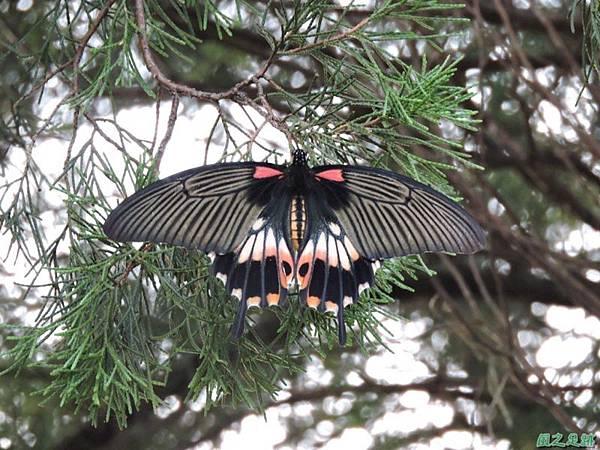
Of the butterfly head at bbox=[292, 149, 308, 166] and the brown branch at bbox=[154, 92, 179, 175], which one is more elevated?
the brown branch at bbox=[154, 92, 179, 175]

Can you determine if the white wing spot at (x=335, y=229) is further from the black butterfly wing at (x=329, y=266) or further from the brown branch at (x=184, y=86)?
the brown branch at (x=184, y=86)

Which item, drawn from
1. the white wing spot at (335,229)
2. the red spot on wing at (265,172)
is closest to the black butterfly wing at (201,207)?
the red spot on wing at (265,172)

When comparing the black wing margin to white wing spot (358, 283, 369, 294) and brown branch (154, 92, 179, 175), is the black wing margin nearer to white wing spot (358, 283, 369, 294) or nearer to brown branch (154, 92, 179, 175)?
white wing spot (358, 283, 369, 294)

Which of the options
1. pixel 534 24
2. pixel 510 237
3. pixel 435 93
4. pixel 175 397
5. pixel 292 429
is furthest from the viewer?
pixel 292 429

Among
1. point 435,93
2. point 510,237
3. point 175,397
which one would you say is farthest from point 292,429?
point 435,93

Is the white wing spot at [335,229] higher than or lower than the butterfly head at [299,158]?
lower

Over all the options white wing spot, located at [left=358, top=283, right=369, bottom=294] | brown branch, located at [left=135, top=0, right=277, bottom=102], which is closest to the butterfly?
white wing spot, located at [left=358, top=283, right=369, bottom=294]

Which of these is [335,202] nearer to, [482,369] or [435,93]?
[435,93]
